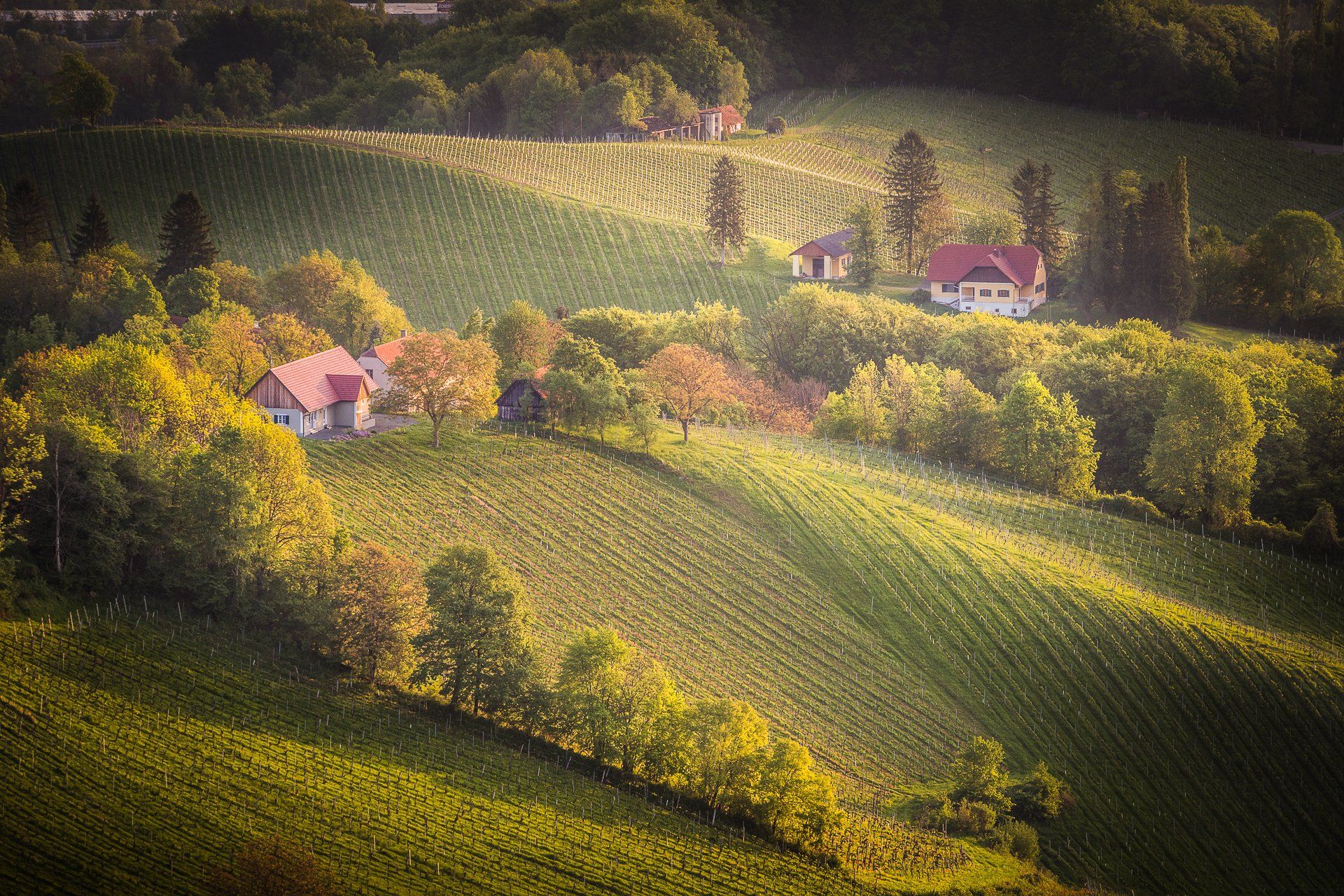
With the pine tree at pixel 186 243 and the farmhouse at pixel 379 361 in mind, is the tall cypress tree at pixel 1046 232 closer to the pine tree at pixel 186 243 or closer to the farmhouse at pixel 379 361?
the farmhouse at pixel 379 361

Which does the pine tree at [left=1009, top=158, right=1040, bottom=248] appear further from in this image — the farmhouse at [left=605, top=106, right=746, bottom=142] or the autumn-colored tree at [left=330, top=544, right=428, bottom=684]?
the autumn-colored tree at [left=330, top=544, right=428, bottom=684]

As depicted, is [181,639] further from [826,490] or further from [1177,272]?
[1177,272]

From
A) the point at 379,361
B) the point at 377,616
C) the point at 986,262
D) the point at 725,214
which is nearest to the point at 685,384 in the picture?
the point at 379,361

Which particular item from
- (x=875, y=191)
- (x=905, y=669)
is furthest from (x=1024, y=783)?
(x=875, y=191)

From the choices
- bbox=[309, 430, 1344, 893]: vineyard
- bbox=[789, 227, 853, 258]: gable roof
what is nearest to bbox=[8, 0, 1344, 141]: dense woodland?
bbox=[789, 227, 853, 258]: gable roof

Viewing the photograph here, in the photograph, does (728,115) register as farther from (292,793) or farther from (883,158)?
(292,793)

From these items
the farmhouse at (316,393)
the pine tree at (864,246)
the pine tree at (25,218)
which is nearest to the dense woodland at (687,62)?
the pine tree at (25,218)
